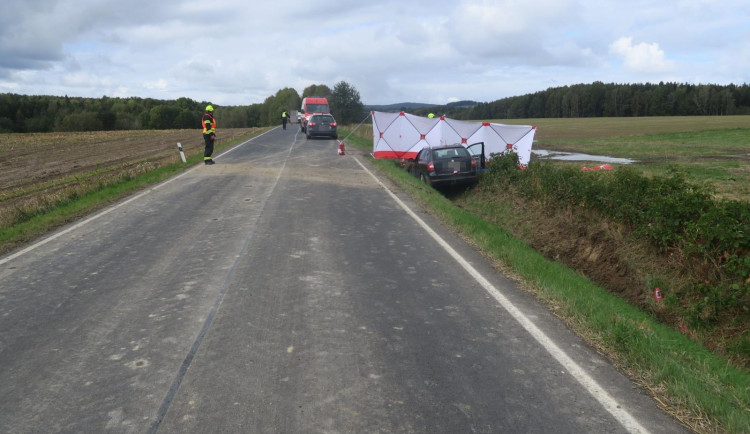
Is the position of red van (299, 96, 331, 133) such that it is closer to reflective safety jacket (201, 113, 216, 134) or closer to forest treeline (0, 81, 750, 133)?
forest treeline (0, 81, 750, 133)

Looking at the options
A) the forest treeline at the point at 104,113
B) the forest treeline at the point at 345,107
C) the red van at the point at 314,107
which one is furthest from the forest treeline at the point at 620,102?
the red van at the point at 314,107

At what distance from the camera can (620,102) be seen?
389 feet

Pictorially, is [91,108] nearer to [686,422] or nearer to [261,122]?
[261,122]

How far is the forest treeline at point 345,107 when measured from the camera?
75438mm

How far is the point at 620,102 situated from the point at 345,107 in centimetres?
7992

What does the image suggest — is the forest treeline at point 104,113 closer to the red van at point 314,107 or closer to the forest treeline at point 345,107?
the forest treeline at point 345,107

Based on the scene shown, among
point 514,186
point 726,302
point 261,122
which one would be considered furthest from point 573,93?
point 726,302

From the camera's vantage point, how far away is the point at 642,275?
8.62 metres

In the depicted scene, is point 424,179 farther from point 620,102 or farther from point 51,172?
point 620,102

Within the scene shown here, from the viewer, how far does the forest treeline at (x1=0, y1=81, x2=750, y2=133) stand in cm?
7544

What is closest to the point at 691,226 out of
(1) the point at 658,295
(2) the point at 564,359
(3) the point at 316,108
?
(1) the point at 658,295

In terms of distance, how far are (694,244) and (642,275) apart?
1.05 m

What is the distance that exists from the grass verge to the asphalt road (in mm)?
180

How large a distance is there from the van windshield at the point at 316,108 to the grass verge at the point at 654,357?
118ft
